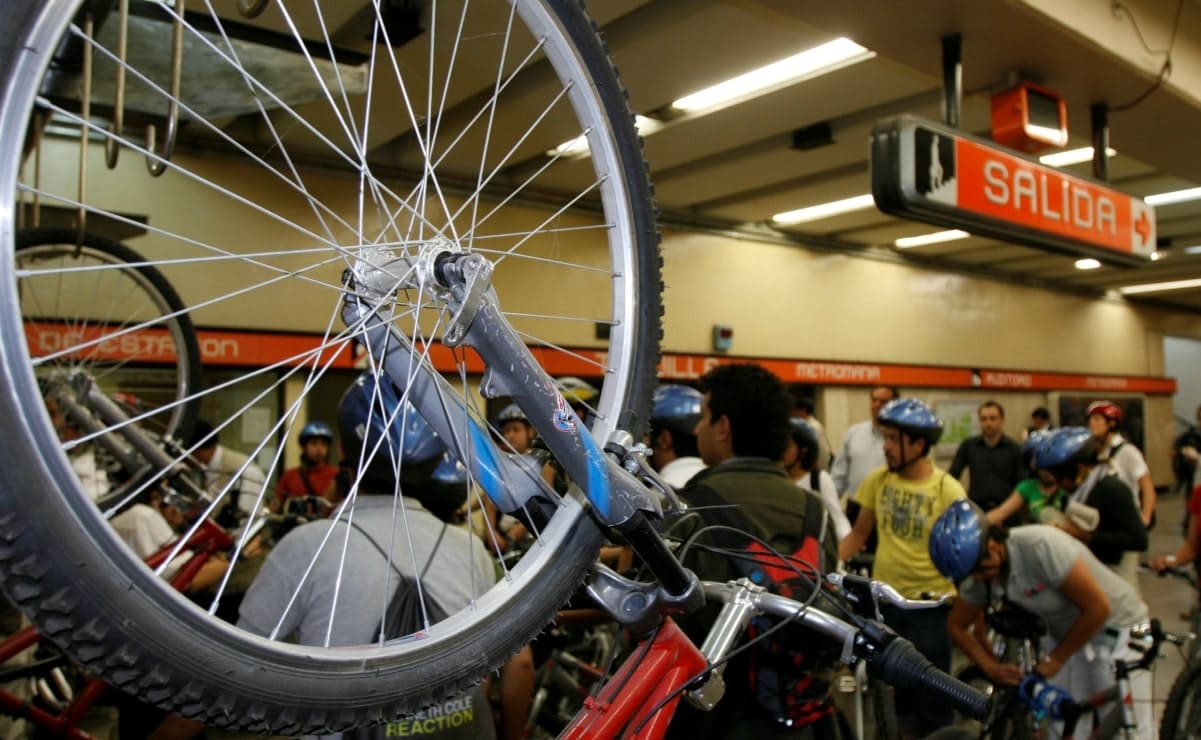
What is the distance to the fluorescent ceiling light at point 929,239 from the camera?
9414 millimetres

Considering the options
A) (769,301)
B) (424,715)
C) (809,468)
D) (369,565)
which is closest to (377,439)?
(369,565)

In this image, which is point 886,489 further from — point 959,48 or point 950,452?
point 950,452

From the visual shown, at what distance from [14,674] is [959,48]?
3.69 metres

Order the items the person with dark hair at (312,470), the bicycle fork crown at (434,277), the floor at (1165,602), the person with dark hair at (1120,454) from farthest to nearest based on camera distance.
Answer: the person with dark hair at (1120,454) → the person with dark hair at (312,470) → the floor at (1165,602) → the bicycle fork crown at (434,277)

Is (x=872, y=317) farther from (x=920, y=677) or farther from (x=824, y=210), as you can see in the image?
(x=920, y=677)

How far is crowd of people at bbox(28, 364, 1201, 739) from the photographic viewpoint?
1543 mm

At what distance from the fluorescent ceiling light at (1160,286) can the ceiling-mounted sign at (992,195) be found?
11.2 m

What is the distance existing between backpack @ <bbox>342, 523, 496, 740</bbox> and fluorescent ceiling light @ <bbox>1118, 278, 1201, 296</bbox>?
13.9 meters

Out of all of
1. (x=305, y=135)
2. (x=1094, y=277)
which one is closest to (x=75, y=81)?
(x=305, y=135)

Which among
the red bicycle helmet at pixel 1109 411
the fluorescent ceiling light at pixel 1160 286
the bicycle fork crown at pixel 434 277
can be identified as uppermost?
the fluorescent ceiling light at pixel 1160 286

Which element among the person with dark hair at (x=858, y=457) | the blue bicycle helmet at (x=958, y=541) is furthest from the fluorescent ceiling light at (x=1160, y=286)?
the blue bicycle helmet at (x=958, y=541)

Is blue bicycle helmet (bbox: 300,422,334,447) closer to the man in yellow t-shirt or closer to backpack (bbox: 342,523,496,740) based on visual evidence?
the man in yellow t-shirt

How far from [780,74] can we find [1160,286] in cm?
1080

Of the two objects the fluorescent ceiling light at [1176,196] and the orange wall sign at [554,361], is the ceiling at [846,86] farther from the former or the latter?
the orange wall sign at [554,361]
